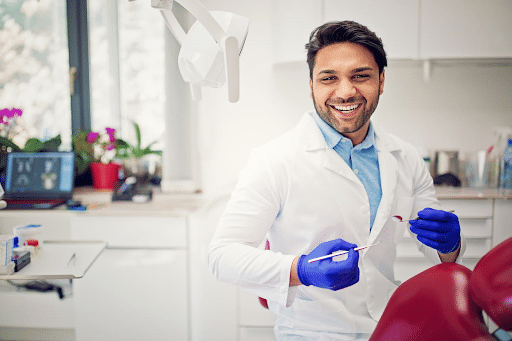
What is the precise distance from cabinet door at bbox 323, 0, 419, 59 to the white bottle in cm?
83

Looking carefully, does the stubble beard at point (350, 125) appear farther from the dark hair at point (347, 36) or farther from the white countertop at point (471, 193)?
the white countertop at point (471, 193)

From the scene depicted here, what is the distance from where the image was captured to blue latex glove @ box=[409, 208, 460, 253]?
96 centimetres

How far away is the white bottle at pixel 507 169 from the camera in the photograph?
2.19m

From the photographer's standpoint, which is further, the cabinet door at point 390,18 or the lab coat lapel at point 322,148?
the cabinet door at point 390,18

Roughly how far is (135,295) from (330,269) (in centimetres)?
145

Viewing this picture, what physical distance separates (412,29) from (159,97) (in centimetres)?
175

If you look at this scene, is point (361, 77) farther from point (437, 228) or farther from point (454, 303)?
point (454, 303)

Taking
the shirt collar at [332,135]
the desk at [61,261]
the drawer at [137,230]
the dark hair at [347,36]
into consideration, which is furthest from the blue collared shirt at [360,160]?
the drawer at [137,230]

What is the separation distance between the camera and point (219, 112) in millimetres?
2527

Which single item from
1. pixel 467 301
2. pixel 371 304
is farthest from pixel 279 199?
pixel 467 301

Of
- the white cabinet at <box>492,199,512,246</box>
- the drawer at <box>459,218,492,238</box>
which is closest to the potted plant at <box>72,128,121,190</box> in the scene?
the drawer at <box>459,218,492,238</box>

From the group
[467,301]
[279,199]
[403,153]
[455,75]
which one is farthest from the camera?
[455,75]

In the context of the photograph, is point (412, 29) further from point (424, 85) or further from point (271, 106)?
point (271, 106)

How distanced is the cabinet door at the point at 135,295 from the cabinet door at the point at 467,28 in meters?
1.95
